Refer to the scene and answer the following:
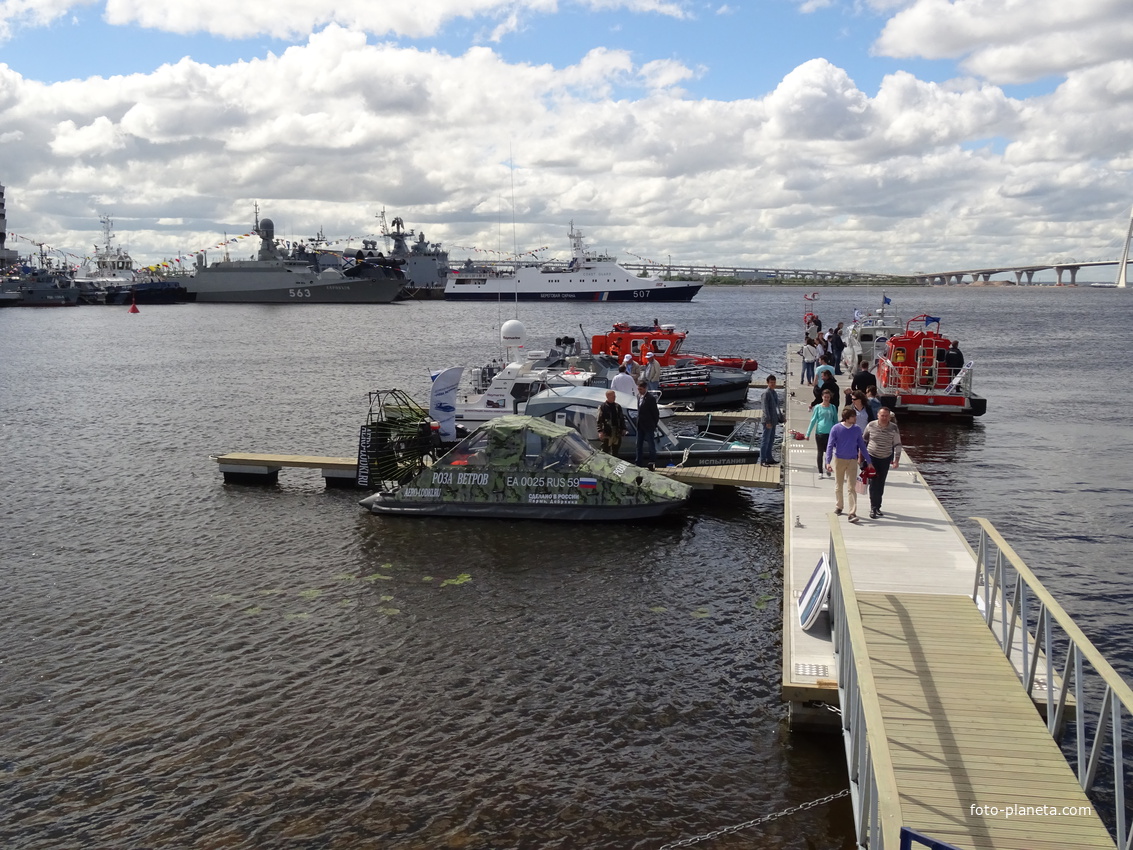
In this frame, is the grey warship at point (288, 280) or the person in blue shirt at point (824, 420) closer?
the person in blue shirt at point (824, 420)

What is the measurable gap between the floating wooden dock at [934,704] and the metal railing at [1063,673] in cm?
3

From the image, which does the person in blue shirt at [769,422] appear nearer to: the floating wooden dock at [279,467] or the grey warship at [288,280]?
the floating wooden dock at [279,467]

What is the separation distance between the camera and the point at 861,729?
6.59 meters

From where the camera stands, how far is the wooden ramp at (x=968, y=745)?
5.92 m

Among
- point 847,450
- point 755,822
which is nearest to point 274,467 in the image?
point 847,450

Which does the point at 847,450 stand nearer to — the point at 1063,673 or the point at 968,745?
the point at 1063,673

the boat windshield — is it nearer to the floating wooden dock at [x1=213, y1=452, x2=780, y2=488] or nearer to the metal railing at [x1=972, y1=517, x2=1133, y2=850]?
the floating wooden dock at [x1=213, y1=452, x2=780, y2=488]

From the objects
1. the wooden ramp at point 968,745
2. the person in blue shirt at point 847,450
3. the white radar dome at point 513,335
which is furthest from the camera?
the white radar dome at point 513,335

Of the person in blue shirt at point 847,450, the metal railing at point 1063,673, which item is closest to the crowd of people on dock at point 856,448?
the person in blue shirt at point 847,450

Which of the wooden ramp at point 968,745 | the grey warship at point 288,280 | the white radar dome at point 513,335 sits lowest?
the wooden ramp at point 968,745

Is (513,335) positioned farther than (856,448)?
Yes

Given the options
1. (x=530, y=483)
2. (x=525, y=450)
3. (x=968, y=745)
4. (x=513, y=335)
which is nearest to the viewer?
(x=968, y=745)

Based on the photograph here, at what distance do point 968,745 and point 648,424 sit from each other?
12096 mm

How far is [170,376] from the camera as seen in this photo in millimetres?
44500
